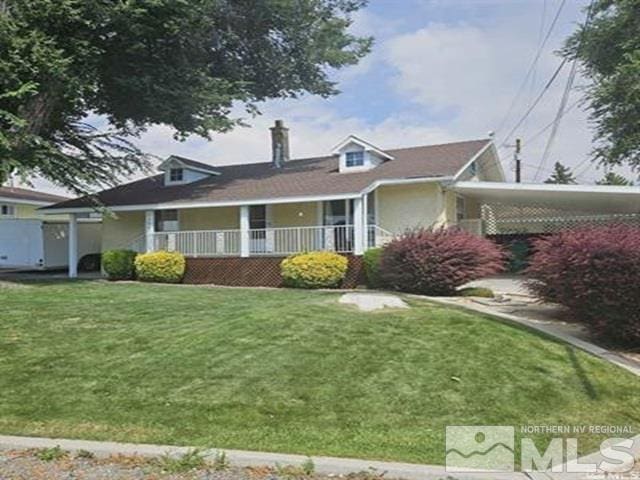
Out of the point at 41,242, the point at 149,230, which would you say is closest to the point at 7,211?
the point at 41,242

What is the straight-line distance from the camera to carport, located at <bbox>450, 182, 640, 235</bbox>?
18578 mm

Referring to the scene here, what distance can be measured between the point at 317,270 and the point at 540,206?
10.6 metres

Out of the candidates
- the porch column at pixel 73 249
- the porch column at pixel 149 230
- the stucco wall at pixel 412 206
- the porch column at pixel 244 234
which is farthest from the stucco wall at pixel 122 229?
the stucco wall at pixel 412 206

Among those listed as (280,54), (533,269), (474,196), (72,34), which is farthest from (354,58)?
(533,269)

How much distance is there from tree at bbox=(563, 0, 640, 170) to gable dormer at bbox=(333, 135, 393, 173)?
28.6 feet

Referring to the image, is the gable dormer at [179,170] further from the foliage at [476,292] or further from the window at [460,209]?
the foliage at [476,292]

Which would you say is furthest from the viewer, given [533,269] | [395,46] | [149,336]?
[395,46]

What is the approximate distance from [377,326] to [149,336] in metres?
3.33

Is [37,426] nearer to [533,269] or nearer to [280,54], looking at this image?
[533,269]

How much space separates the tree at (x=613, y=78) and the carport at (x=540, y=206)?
4126mm

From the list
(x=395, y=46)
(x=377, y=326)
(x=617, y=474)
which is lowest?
(x=617, y=474)

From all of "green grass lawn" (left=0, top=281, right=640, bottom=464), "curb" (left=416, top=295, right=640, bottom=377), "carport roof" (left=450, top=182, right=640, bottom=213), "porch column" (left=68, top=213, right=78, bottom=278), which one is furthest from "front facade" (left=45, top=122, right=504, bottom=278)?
"green grass lawn" (left=0, top=281, right=640, bottom=464)

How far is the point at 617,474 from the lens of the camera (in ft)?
15.5

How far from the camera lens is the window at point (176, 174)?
83.3 ft
